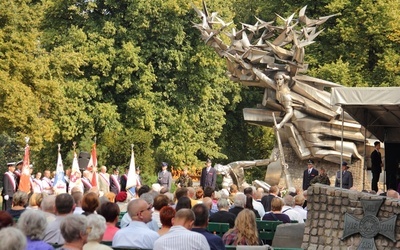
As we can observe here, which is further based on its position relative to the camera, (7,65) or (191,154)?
(191,154)

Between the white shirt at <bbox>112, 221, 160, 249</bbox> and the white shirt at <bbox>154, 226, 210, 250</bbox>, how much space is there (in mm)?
1019

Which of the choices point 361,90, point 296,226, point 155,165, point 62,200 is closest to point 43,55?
point 155,165

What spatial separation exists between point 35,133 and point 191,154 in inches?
395

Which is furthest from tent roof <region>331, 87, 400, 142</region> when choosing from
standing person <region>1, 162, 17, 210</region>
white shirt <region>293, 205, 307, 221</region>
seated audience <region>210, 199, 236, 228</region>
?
standing person <region>1, 162, 17, 210</region>

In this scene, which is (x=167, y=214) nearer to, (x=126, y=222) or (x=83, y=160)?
(x=126, y=222)

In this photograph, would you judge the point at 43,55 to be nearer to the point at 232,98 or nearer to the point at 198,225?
the point at 232,98

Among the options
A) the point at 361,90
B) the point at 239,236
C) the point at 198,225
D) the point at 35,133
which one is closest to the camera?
the point at 198,225

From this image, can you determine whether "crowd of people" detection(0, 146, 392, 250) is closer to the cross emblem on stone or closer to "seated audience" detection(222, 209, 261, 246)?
"seated audience" detection(222, 209, 261, 246)

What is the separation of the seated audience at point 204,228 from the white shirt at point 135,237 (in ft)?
1.49

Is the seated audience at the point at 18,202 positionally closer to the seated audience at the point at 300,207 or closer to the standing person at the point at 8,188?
the seated audience at the point at 300,207

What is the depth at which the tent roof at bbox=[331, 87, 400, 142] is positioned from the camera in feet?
65.3

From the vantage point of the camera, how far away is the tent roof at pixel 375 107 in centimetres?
1991

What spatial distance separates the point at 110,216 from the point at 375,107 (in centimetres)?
1224

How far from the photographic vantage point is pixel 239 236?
10.8 metres
